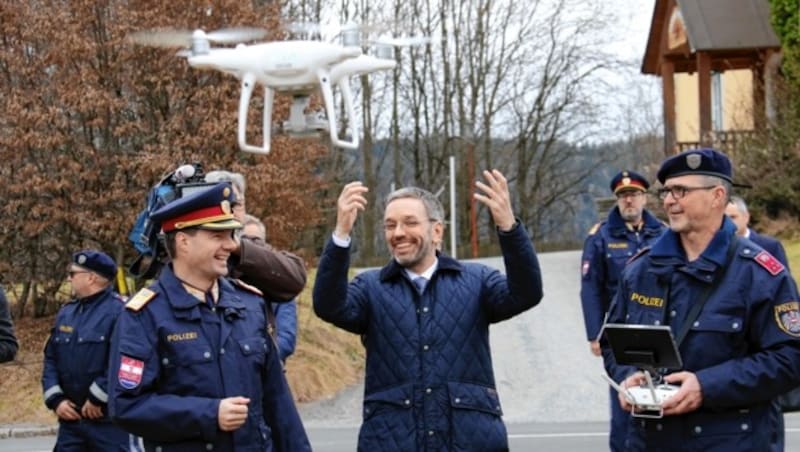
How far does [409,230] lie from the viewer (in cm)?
656

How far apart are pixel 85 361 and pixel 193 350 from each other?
167 inches

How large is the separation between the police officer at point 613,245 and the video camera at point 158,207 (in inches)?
208

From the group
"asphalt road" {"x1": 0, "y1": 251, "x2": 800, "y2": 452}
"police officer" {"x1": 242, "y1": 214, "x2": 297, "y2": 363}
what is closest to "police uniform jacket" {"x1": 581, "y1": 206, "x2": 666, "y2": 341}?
"asphalt road" {"x1": 0, "y1": 251, "x2": 800, "y2": 452}

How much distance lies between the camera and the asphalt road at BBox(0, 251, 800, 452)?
14.9 m

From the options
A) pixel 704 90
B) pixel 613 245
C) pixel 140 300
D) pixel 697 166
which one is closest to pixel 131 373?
pixel 140 300

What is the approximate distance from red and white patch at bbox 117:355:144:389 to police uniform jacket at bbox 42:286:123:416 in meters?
4.03

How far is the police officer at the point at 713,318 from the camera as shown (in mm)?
5930

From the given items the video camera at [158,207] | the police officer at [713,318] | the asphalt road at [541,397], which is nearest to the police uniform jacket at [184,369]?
the video camera at [158,207]

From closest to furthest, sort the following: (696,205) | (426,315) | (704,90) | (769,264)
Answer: (769,264), (696,205), (426,315), (704,90)

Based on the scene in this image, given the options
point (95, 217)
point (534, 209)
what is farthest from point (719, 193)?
point (534, 209)

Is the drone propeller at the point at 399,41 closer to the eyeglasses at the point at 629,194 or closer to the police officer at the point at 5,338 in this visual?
the eyeglasses at the point at 629,194

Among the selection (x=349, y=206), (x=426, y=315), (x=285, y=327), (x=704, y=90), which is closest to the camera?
(x=349, y=206)

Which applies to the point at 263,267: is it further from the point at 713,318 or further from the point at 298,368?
the point at 298,368

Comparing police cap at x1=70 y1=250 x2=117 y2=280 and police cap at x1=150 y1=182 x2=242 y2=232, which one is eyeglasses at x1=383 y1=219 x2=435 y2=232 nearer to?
police cap at x1=150 y1=182 x2=242 y2=232
